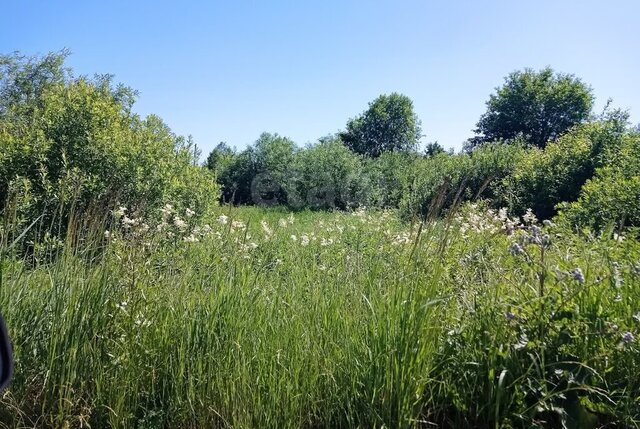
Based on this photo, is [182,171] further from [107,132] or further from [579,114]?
[579,114]

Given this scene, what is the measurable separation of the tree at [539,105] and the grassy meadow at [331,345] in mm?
A: 42823

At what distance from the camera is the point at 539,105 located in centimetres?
4350

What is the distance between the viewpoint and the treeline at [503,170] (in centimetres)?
598

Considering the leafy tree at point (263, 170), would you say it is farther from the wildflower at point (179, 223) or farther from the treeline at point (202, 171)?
the wildflower at point (179, 223)

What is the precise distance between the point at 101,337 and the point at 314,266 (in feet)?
4.24

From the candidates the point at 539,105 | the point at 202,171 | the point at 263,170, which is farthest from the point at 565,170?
the point at 539,105

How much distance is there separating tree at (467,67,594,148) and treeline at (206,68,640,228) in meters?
0.09

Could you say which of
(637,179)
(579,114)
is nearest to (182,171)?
(637,179)

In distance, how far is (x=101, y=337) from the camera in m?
2.41

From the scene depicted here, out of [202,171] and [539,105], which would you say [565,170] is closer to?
[202,171]

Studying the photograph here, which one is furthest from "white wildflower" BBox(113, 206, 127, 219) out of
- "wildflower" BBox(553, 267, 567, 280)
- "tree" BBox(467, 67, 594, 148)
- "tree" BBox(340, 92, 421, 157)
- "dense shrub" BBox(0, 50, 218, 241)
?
"tree" BBox(340, 92, 421, 157)

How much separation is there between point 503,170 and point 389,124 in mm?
42505

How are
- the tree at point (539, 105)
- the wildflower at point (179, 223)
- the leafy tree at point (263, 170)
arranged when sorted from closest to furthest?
the wildflower at point (179, 223) → the leafy tree at point (263, 170) → the tree at point (539, 105)

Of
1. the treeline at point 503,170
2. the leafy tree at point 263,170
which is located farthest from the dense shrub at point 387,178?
the leafy tree at point 263,170
